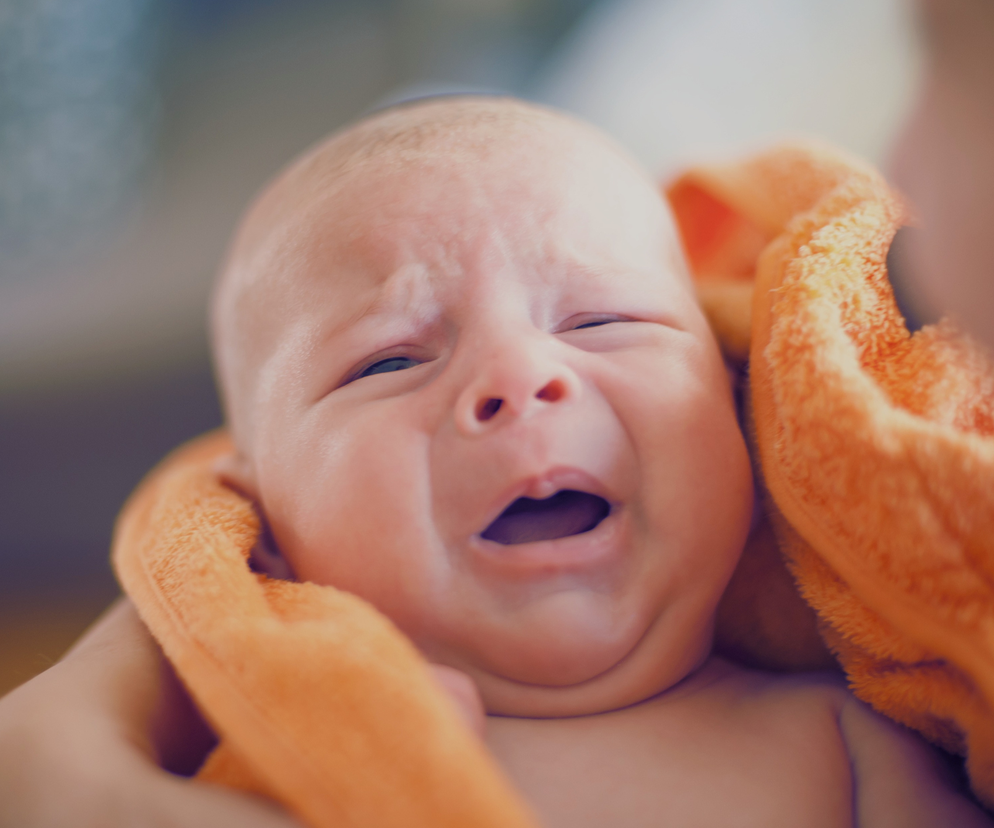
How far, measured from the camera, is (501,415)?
625 millimetres

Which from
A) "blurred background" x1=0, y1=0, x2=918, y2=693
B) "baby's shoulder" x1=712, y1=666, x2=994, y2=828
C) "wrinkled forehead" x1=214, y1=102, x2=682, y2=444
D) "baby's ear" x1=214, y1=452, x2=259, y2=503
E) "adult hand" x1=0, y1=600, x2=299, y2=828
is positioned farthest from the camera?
"blurred background" x1=0, y1=0, x2=918, y2=693

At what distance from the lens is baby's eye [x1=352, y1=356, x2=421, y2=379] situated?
719 millimetres

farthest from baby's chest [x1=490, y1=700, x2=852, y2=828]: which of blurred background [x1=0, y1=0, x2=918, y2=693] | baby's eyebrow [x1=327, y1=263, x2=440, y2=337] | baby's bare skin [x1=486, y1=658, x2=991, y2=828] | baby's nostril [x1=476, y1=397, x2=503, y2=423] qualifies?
blurred background [x1=0, y1=0, x2=918, y2=693]

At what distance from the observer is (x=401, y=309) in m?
0.69

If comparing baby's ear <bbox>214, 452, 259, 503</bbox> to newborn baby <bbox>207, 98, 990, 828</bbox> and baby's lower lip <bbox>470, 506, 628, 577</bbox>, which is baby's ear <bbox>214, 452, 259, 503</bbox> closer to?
newborn baby <bbox>207, 98, 990, 828</bbox>

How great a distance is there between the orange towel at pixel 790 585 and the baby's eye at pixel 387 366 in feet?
0.66

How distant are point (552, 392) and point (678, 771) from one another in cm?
33

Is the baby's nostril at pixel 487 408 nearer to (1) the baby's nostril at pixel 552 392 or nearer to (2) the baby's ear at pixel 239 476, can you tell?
(1) the baby's nostril at pixel 552 392

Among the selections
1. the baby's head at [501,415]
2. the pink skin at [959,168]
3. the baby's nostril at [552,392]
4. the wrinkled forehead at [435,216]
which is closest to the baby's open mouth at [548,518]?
the baby's head at [501,415]

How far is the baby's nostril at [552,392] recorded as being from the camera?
632mm

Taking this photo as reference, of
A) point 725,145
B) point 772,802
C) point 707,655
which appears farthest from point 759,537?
point 725,145

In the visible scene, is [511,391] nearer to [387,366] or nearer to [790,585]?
[387,366]

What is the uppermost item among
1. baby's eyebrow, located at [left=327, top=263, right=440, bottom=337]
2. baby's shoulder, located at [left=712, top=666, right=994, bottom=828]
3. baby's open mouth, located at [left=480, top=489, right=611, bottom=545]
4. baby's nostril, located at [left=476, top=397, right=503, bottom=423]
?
baby's eyebrow, located at [left=327, top=263, right=440, bottom=337]

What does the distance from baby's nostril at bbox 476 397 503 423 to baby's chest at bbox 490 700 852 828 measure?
0.27 m
